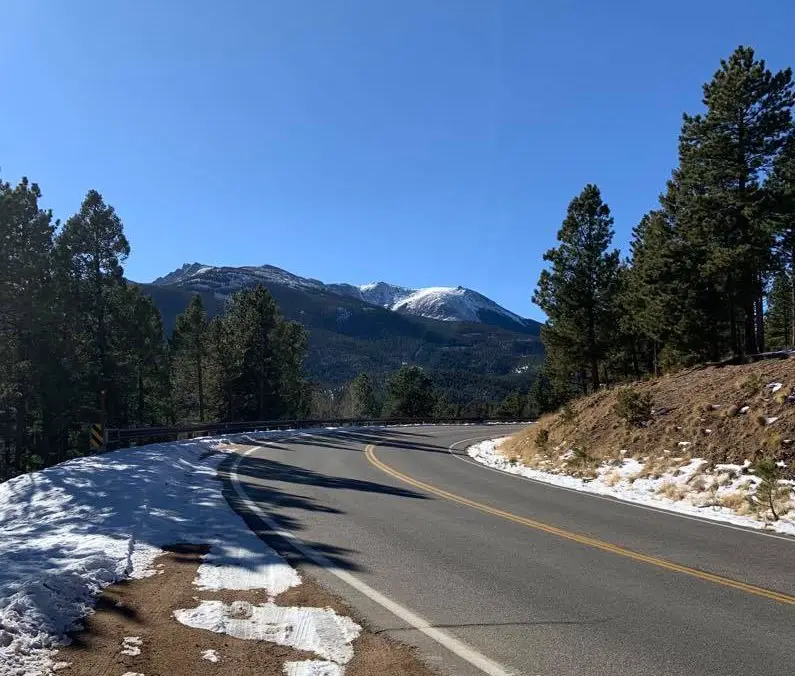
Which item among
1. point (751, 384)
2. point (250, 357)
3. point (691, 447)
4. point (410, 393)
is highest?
point (250, 357)

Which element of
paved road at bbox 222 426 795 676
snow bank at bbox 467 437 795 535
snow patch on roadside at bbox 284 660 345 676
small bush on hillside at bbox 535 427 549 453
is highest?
small bush on hillside at bbox 535 427 549 453

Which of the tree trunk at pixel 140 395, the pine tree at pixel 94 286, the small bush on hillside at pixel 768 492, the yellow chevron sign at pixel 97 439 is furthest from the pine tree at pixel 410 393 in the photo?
the small bush on hillside at pixel 768 492

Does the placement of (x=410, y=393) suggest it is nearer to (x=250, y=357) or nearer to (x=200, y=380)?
(x=250, y=357)

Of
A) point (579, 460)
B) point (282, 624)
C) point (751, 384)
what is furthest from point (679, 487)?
point (282, 624)

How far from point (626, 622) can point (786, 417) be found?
11904 millimetres

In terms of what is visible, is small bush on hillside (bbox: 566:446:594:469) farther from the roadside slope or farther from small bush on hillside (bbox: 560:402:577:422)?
small bush on hillside (bbox: 560:402:577:422)

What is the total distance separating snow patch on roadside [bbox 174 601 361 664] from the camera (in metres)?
4.83

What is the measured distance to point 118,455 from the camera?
19.4 m

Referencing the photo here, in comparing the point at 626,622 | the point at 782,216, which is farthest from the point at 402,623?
the point at 782,216

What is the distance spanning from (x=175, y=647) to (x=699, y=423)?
51.6 feet

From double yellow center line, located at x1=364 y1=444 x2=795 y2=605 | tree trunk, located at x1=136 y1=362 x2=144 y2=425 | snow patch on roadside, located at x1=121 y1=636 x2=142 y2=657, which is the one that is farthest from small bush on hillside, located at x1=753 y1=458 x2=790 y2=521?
tree trunk, located at x1=136 y1=362 x2=144 y2=425

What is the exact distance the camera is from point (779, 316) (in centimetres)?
5588

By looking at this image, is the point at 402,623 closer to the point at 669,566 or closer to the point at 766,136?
the point at 669,566

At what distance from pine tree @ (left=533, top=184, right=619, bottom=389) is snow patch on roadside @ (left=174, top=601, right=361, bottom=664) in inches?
1375
